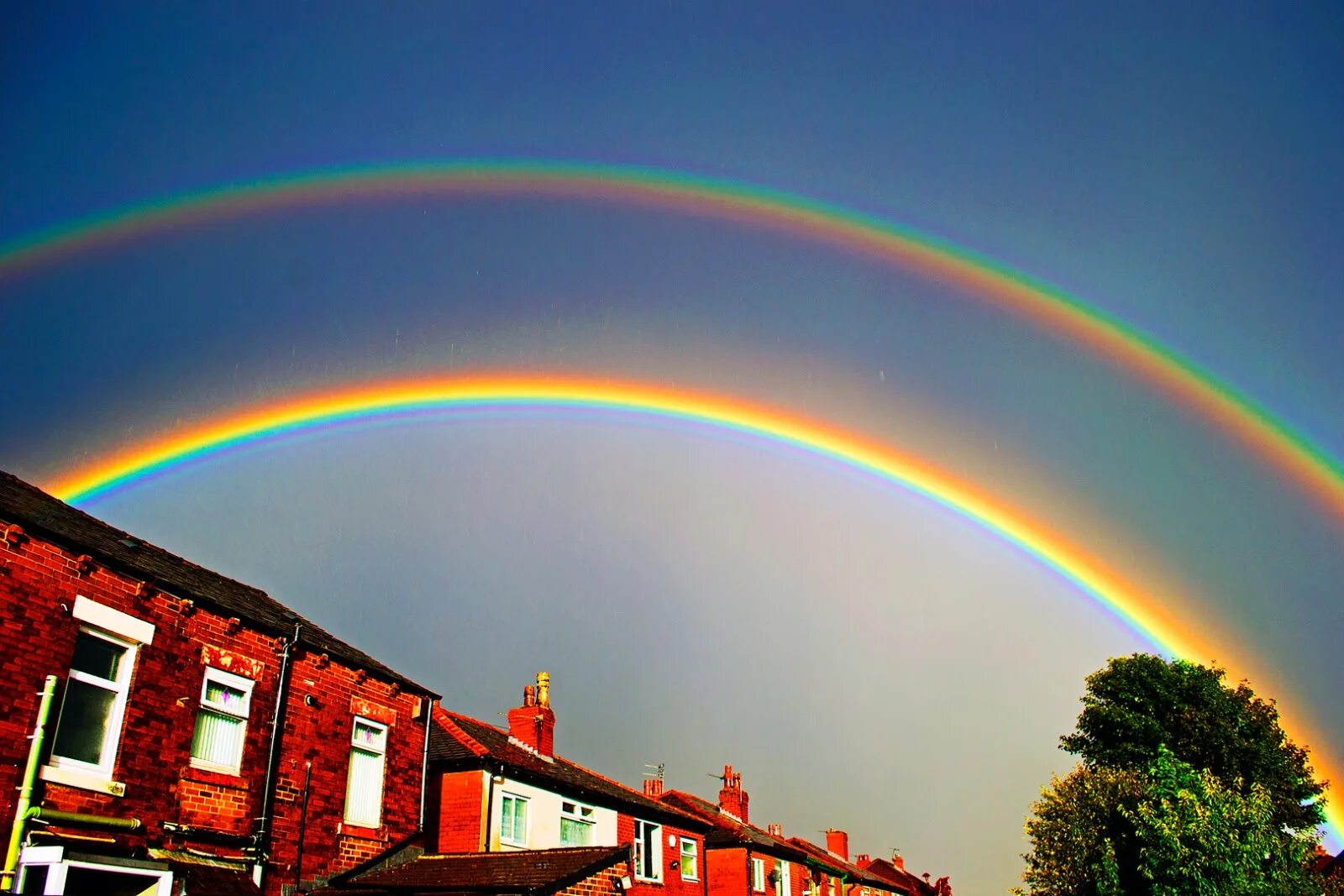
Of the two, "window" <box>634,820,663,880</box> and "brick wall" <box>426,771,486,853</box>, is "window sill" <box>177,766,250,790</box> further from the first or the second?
"window" <box>634,820,663,880</box>

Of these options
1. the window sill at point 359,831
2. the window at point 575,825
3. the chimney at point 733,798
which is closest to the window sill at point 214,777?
the window sill at point 359,831

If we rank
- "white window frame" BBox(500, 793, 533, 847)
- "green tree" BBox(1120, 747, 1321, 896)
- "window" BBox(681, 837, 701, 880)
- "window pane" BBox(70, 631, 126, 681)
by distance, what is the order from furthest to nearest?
"window" BBox(681, 837, 701, 880)
"white window frame" BBox(500, 793, 533, 847)
"green tree" BBox(1120, 747, 1321, 896)
"window pane" BBox(70, 631, 126, 681)

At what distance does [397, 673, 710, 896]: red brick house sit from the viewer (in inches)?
852

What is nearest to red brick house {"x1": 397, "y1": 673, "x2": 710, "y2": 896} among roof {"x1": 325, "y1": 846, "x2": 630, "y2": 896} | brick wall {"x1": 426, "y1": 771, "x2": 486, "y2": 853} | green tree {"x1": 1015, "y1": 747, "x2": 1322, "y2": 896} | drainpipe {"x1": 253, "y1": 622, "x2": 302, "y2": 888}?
brick wall {"x1": 426, "y1": 771, "x2": 486, "y2": 853}

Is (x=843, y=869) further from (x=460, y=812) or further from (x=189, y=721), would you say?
(x=189, y=721)

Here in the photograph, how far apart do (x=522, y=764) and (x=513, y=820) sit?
1.33m

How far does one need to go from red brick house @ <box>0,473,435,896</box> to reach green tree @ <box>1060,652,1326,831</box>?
118 feet

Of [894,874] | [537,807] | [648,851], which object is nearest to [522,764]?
[537,807]

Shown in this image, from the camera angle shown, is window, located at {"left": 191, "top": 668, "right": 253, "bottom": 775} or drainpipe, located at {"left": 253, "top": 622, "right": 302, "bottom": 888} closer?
window, located at {"left": 191, "top": 668, "right": 253, "bottom": 775}

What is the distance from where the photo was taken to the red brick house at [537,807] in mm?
21641

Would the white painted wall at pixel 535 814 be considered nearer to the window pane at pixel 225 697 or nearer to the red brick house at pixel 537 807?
the red brick house at pixel 537 807

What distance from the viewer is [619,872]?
21172mm

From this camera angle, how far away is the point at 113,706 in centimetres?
1315

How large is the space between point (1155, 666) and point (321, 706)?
40.7 meters
